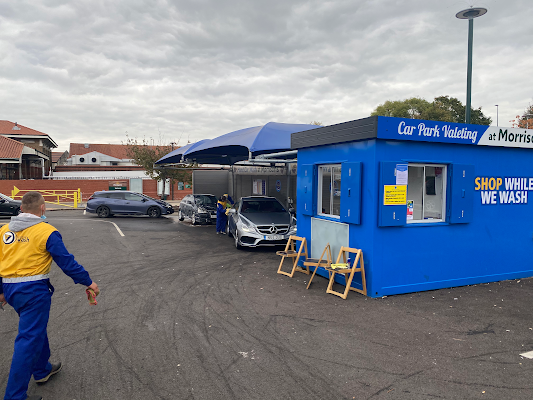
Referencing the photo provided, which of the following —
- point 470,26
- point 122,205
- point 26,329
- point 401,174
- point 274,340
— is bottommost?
point 274,340

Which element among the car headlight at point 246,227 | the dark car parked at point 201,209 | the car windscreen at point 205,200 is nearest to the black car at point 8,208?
the dark car parked at point 201,209

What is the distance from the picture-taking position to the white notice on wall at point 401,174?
7137 millimetres

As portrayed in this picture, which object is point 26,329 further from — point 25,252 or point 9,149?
point 9,149

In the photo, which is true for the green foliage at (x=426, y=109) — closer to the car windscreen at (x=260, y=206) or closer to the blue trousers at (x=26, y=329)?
the car windscreen at (x=260, y=206)

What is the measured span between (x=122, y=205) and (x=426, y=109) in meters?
31.1

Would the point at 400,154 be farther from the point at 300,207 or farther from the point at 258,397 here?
the point at 258,397

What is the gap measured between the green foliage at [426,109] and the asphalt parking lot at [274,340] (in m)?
33.7

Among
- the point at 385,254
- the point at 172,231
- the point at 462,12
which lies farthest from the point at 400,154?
the point at 172,231

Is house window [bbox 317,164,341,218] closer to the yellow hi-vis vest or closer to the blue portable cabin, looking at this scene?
the blue portable cabin

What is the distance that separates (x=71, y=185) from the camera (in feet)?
119

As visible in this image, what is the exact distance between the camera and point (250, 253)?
1130cm

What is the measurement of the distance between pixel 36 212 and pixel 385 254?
545 centimetres

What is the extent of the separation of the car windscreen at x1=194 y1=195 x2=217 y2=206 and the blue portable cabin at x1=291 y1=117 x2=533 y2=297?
10.3 m

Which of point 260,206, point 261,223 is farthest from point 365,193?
point 260,206
